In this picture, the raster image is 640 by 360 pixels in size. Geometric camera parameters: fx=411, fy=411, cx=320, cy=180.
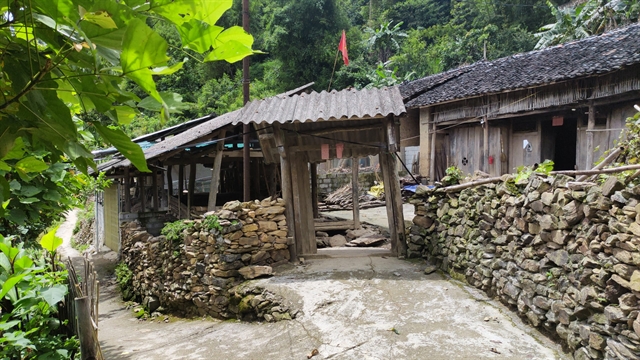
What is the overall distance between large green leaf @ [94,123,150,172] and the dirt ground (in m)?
3.85

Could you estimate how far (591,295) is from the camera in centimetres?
333

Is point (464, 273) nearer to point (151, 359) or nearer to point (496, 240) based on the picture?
point (496, 240)

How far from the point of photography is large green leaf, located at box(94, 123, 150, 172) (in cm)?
85

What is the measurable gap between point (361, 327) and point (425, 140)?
10374 millimetres

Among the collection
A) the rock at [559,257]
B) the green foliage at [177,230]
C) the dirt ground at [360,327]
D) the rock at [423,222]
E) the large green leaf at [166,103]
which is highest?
the large green leaf at [166,103]

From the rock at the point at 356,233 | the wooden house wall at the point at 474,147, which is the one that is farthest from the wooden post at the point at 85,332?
the wooden house wall at the point at 474,147

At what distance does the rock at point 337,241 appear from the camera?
9141mm

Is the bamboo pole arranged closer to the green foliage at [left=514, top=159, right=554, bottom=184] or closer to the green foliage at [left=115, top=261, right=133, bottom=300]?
the green foliage at [left=514, top=159, right=554, bottom=184]

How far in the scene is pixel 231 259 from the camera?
669 cm

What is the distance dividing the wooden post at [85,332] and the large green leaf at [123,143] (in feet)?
6.54

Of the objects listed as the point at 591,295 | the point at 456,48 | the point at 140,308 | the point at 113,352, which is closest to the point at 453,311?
the point at 591,295

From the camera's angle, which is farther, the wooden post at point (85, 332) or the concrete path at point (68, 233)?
the concrete path at point (68, 233)

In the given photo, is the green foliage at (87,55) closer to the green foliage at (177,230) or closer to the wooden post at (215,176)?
the green foliage at (177,230)

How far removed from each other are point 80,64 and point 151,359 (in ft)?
16.7
